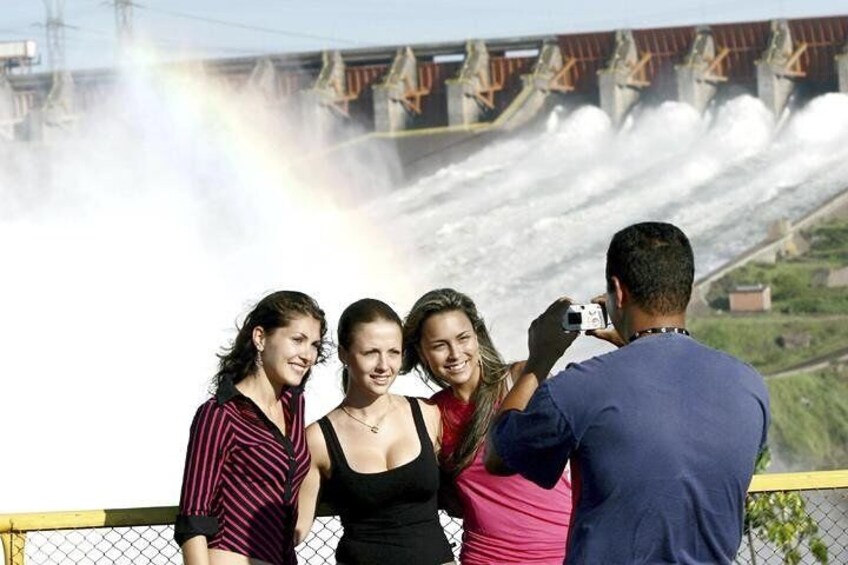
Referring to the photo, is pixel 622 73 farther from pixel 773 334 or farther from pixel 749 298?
pixel 773 334

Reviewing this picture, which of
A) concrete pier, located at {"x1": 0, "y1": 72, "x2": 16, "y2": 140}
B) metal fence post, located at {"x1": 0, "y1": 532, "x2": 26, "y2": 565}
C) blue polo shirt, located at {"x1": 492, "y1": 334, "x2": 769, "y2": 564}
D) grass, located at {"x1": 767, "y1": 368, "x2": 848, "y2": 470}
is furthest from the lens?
concrete pier, located at {"x1": 0, "y1": 72, "x2": 16, "y2": 140}

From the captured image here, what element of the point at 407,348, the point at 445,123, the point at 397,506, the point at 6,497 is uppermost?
the point at 445,123

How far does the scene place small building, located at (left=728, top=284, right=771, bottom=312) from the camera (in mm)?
50656

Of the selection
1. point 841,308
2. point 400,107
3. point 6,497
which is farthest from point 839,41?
point 6,497

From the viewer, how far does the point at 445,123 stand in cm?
5847

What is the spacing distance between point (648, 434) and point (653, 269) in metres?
0.33

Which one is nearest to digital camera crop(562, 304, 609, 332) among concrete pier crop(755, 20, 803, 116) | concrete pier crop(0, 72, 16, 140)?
concrete pier crop(755, 20, 803, 116)

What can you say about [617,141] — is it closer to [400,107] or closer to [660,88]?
[660,88]

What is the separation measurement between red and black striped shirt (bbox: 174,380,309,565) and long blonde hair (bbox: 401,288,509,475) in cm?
44

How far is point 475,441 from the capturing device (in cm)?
454

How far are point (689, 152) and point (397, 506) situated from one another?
56.4 m

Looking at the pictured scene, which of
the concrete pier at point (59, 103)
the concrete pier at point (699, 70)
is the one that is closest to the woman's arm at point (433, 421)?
the concrete pier at point (699, 70)

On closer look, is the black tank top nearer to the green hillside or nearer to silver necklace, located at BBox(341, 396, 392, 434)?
silver necklace, located at BBox(341, 396, 392, 434)

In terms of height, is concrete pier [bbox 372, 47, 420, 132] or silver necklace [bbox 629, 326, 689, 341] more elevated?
concrete pier [bbox 372, 47, 420, 132]
